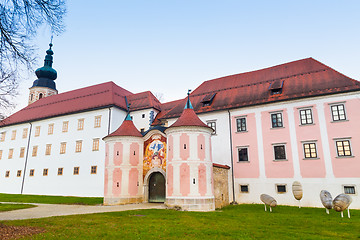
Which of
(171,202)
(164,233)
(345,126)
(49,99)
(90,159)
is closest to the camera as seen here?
(164,233)

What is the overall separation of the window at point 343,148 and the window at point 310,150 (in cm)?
154

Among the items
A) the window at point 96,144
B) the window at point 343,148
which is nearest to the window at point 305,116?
the window at point 343,148

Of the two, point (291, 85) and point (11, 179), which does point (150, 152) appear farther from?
point (11, 179)

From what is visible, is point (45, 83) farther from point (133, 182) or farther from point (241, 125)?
point (241, 125)

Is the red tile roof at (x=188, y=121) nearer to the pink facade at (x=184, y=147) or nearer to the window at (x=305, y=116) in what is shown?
the pink facade at (x=184, y=147)

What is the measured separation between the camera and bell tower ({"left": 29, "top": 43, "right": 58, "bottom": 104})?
45375 millimetres

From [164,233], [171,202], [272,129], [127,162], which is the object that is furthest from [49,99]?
[164,233]

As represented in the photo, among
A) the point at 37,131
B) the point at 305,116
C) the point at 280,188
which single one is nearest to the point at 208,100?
the point at 305,116

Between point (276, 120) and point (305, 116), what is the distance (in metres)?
2.21

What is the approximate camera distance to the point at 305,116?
21.1m

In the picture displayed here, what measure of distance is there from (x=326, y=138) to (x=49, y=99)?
36879 millimetres

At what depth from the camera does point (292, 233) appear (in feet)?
32.7

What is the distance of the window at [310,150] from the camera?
20172 millimetres

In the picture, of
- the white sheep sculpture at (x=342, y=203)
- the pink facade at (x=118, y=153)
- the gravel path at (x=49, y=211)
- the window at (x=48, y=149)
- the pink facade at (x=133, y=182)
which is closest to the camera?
the gravel path at (x=49, y=211)
